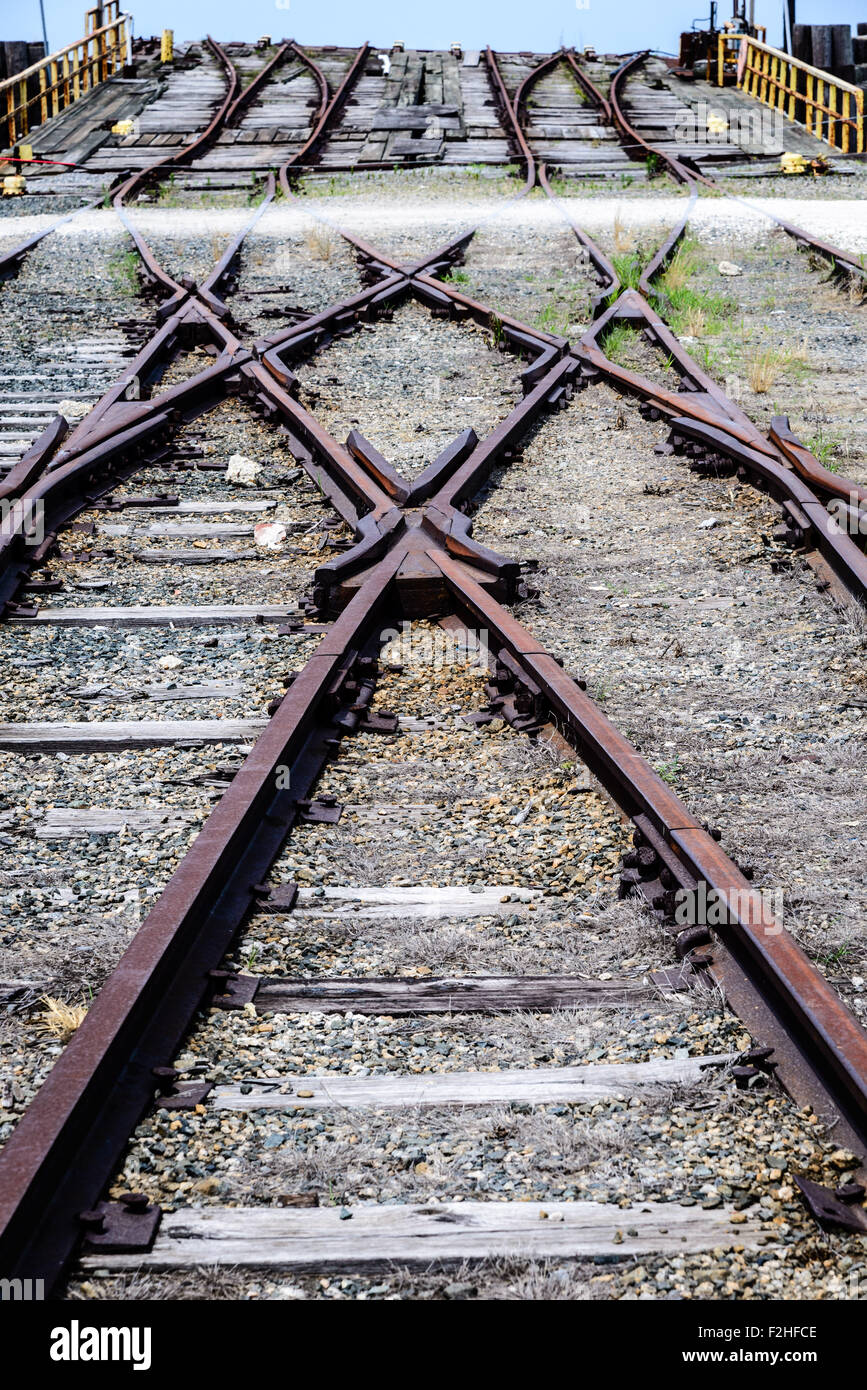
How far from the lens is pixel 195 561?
232 inches

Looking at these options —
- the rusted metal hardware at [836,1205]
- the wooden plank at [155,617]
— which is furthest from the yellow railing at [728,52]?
the rusted metal hardware at [836,1205]

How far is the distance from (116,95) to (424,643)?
73.3 ft

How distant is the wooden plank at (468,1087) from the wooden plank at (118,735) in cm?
169

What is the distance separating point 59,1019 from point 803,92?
24.7 metres

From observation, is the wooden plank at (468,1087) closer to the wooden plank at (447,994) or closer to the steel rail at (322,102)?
the wooden plank at (447,994)

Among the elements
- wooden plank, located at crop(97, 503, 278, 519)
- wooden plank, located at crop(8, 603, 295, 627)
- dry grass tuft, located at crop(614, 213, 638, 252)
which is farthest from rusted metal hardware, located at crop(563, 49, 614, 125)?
wooden plank, located at crop(8, 603, 295, 627)

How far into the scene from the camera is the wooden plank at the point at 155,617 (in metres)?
5.19

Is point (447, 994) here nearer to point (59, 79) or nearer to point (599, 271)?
point (599, 271)

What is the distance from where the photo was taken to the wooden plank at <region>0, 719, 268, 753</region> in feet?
13.7

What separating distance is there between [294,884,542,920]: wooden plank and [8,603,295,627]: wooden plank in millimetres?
2043

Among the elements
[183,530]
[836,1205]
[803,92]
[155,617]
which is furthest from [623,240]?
[803,92]

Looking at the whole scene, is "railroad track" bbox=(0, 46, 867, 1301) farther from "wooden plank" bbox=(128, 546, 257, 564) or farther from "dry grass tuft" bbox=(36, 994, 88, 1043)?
"dry grass tuft" bbox=(36, 994, 88, 1043)

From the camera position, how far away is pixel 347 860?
140 inches
